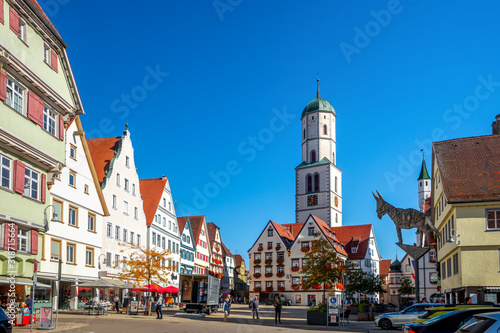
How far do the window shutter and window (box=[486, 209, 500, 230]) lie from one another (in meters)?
26.3

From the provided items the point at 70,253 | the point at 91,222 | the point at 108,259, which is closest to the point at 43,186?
the point at 70,253

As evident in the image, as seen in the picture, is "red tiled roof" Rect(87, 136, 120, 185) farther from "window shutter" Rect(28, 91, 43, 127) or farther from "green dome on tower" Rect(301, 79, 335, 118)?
"green dome on tower" Rect(301, 79, 335, 118)

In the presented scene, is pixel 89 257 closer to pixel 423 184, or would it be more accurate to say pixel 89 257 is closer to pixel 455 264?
pixel 455 264

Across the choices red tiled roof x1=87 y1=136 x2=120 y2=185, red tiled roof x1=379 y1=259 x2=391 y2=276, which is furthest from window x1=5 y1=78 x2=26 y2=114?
red tiled roof x1=379 y1=259 x2=391 y2=276

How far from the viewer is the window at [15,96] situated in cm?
2411

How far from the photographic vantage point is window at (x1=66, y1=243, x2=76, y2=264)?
37.2 m

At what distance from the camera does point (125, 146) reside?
175 feet

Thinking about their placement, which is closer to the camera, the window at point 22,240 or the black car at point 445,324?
the black car at point 445,324

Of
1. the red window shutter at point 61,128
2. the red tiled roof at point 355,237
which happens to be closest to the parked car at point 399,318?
the red window shutter at point 61,128

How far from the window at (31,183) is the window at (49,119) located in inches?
93.4

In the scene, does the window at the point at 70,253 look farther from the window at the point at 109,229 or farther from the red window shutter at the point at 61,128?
the red window shutter at the point at 61,128

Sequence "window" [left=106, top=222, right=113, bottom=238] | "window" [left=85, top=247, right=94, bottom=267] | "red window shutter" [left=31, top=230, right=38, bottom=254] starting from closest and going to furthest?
"red window shutter" [left=31, top=230, right=38, bottom=254] → "window" [left=85, top=247, right=94, bottom=267] → "window" [left=106, top=222, right=113, bottom=238]

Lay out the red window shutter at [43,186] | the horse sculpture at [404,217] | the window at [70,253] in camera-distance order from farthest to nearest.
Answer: the window at [70,253] → the horse sculpture at [404,217] → the red window shutter at [43,186]

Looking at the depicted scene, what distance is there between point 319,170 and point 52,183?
3786 inches
